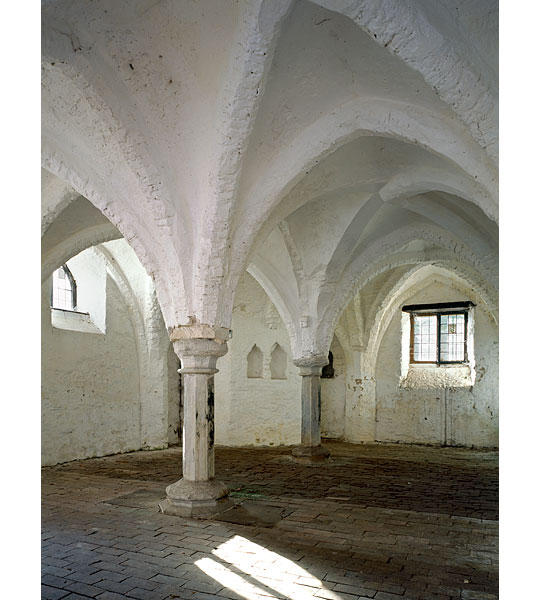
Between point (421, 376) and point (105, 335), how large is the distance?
7810mm

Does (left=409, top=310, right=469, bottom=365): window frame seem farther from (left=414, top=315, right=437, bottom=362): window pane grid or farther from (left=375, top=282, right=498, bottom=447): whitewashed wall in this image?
(left=375, top=282, right=498, bottom=447): whitewashed wall

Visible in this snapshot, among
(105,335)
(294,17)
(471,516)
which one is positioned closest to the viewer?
(294,17)

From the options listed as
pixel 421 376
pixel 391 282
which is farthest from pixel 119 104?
pixel 421 376

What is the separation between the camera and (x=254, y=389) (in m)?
12.9

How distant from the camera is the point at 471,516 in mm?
5922

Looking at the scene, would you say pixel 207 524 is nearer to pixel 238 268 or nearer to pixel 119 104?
→ pixel 238 268

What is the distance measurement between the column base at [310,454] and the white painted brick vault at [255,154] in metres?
1.61

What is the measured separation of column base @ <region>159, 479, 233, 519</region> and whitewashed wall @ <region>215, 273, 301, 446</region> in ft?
21.6

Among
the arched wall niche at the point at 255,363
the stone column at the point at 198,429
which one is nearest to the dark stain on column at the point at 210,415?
the stone column at the point at 198,429

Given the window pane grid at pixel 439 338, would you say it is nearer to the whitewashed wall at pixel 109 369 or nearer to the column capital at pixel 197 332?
the whitewashed wall at pixel 109 369

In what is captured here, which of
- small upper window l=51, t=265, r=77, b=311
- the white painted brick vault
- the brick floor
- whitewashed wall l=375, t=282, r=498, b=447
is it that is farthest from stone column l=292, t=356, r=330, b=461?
small upper window l=51, t=265, r=77, b=311

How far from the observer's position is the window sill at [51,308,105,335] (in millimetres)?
10711

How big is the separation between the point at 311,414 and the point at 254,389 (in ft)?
10.4

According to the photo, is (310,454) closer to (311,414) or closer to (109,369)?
(311,414)
